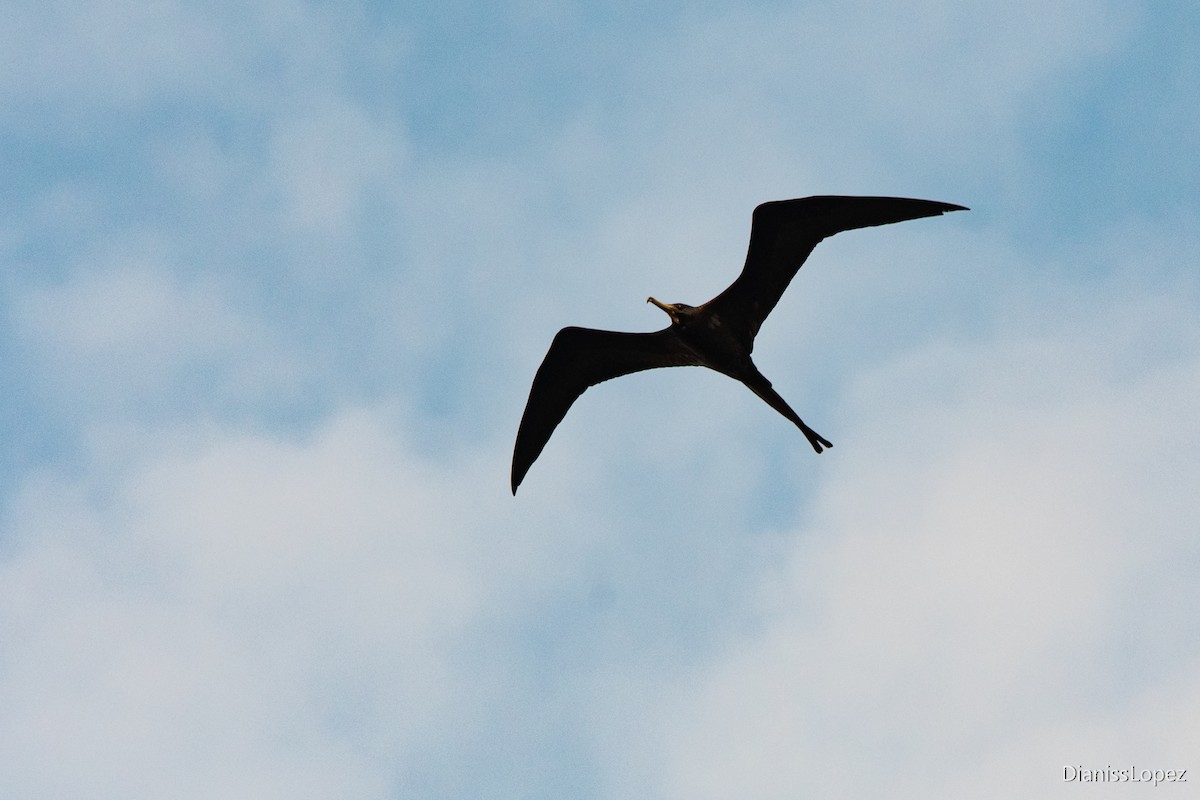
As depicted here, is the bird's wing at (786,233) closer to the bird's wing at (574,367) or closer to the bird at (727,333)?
the bird at (727,333)

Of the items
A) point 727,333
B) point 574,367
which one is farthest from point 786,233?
point 574,367

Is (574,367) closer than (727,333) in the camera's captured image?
No

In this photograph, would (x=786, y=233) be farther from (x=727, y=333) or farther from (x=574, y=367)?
(x=574, y=367)

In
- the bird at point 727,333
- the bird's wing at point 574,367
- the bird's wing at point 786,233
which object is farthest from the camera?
the bird's wing at point 574,367

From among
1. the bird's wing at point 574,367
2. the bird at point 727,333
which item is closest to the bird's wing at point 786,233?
the bird at point 727,333

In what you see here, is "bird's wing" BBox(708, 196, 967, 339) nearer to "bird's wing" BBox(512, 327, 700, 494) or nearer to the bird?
the bird

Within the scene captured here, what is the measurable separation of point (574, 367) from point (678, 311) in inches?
85.4

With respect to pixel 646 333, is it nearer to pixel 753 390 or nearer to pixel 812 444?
pixel 753 390

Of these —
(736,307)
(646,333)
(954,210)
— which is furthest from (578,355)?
(954,210)

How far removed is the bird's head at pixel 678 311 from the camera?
18156 mm

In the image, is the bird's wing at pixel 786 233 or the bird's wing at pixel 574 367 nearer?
the bird's wing at pixel 786 233

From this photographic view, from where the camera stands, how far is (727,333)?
1820 cm

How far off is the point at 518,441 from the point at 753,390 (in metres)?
4.11

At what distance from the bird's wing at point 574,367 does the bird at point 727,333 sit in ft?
0.06
